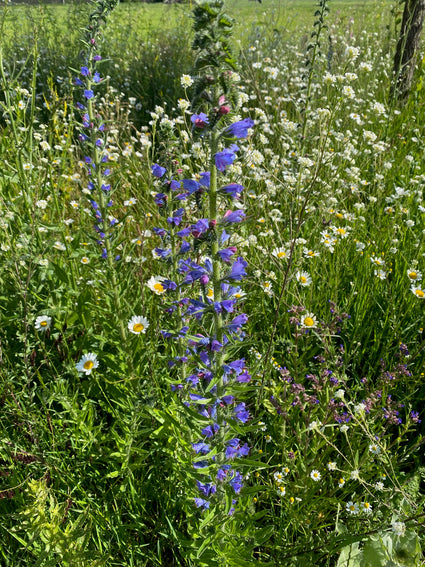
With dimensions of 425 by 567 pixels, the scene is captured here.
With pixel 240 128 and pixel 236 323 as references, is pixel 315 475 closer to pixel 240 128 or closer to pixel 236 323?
pixel 236 323

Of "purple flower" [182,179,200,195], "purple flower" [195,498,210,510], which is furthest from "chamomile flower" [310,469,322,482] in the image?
"purple flower" [182,179,200,195]

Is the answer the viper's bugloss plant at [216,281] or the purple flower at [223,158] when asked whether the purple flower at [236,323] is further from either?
the purple flower at [223,158]

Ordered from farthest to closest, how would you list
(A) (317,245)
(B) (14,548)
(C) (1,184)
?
(C) (1,184), (A) (317,245), (B) (14,548)

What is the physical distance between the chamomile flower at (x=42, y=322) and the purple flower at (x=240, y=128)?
1.74 metres

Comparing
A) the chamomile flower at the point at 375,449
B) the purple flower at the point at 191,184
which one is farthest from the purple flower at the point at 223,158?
the chamomile flower at the point at 375,449

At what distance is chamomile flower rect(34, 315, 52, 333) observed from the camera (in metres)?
2.50

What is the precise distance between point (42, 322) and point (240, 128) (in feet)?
6.24

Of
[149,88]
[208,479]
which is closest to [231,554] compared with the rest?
[208,479]

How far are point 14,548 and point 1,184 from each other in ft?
8.25

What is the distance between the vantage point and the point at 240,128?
3.93 feet

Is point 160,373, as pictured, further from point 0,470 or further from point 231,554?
point 231,554

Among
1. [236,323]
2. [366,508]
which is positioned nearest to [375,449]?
[366,508]

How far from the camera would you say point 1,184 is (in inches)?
128

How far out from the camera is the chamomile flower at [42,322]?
2495mm
